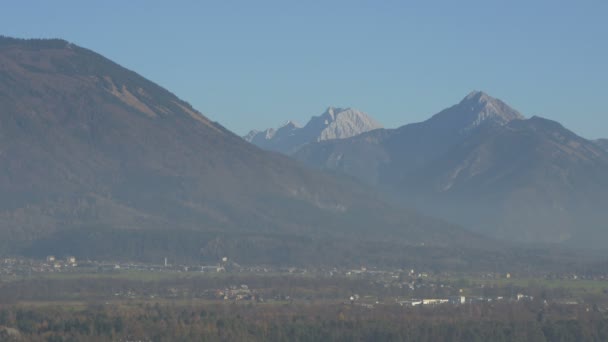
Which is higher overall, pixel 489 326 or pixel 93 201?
pixel 93 201

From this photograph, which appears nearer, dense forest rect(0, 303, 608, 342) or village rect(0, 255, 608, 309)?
dense forest rect(0, 303, 608, 342)

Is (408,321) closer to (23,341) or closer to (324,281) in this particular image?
(23,341)

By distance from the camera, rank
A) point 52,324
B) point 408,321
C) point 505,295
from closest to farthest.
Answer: point 52,324 < point 408,321 < point 505,295

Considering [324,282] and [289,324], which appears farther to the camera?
[324,282]

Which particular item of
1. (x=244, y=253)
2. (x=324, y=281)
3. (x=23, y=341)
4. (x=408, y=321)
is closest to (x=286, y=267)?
(x=244, y=253)

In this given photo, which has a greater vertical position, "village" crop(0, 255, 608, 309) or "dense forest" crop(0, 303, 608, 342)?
"village" crop(0, 255, 608, 309)

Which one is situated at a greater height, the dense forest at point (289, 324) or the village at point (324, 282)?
the village at point (324, 282)

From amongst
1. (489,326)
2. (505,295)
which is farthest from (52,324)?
(505,295)

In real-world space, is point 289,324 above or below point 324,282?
below

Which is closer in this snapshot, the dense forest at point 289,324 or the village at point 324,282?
the dense forest at point 289,324

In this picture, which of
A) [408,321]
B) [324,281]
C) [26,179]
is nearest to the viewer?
[408,321]

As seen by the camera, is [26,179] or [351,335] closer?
[351,335]
